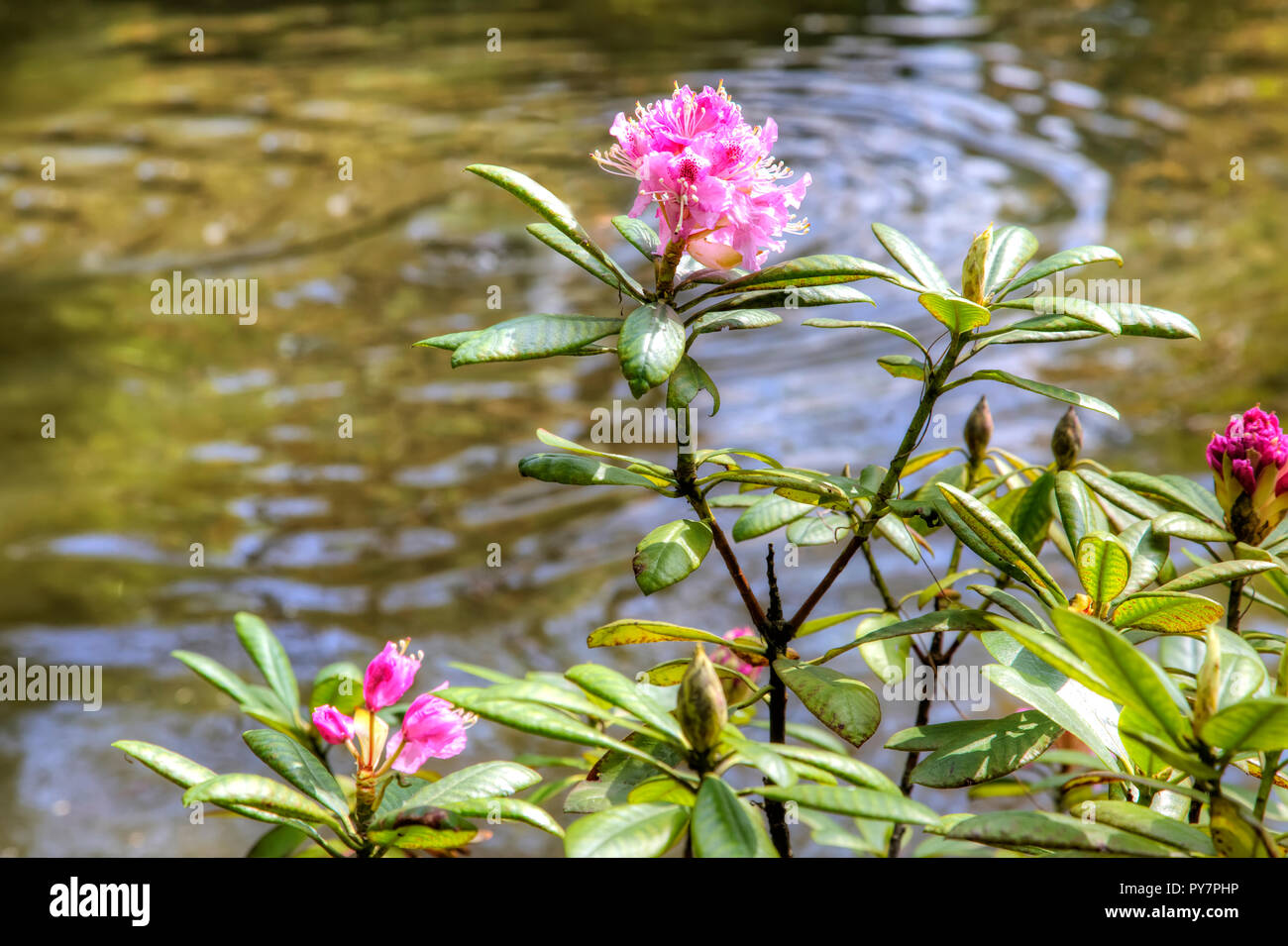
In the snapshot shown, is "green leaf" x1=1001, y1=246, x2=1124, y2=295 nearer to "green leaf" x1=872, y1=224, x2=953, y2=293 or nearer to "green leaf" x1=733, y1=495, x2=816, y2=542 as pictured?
"green leaf" x1=872, y1=224, x2=953, y2=293

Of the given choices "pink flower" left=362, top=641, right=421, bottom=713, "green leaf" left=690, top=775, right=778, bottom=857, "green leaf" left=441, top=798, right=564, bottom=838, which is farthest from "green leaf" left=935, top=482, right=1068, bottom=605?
"pink flower" left=362, top=641, right=421, bottom=713

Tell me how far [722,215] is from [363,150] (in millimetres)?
5349

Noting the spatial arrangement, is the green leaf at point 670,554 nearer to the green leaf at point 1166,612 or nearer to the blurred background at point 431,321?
the green leaf at point 1166,612

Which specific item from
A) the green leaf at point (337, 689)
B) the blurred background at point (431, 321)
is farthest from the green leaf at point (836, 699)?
the blurred background at point (431, 321)

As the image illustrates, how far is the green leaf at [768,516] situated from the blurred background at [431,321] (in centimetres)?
127

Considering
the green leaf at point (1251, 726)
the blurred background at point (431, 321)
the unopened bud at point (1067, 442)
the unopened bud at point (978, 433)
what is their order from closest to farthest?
the green leaf at point (1251, 726) → the unopened bud at point (1067, 442) → the unopened bud at point (978, 433) → the blurred background at point (431, 321)

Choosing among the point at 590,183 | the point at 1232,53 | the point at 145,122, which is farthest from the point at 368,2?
the point at 1232,53

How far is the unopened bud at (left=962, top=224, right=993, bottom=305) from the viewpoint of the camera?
40.1 inches

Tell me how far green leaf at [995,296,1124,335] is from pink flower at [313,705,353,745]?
0.74m

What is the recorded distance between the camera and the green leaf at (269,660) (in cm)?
129

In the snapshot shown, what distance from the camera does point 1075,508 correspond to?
3.60ft

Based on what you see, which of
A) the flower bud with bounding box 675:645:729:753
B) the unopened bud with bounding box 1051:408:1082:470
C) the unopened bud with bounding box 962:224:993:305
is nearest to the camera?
the flower bud with bounding box 675:645:729:753

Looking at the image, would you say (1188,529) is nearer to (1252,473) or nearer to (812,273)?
(1252,473)

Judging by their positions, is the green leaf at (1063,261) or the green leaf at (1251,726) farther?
the green leaf at (1063,261)
